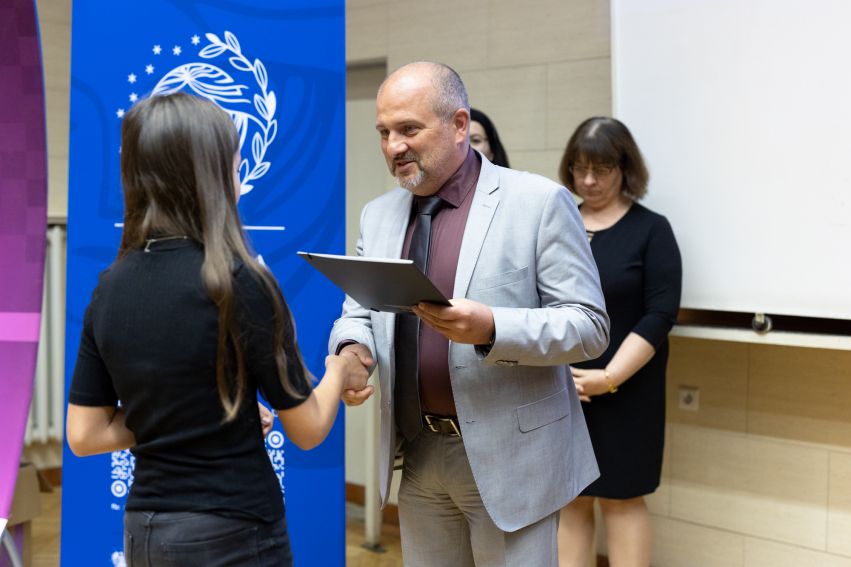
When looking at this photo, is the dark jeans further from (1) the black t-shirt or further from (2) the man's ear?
(2) the man's ear

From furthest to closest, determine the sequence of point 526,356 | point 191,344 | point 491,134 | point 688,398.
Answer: point 688,398 < point 491,134 < point 526,356 < point 191,344

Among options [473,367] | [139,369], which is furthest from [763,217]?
[139,369]

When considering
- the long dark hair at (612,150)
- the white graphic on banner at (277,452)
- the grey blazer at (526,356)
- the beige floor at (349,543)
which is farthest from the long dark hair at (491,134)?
the beige floor at (349,543)

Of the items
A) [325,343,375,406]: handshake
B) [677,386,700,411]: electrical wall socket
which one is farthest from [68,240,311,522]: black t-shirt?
[677,386,700,411]: electrical wall socket

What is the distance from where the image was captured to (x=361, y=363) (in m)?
1.75

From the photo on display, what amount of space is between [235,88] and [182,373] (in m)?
1.27

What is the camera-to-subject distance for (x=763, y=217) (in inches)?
99.0

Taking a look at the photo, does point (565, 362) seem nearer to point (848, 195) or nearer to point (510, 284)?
point (510, 284)

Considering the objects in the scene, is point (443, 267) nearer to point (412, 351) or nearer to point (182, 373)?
point (412, 351)

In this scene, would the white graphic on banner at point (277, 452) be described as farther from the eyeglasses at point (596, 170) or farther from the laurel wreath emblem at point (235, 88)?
the eyeglasses at point (596, 170)

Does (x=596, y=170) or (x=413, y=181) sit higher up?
(x=596, y=170)

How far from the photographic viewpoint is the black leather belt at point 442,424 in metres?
1.75

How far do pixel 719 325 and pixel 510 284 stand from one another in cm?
124

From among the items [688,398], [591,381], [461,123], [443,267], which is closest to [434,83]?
[461,123]
